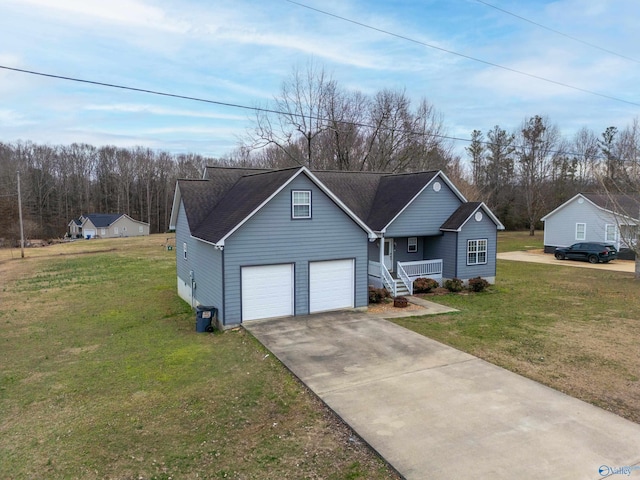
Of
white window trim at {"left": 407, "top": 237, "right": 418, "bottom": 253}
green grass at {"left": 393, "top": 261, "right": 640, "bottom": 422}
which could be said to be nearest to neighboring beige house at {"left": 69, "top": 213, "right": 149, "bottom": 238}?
white window trim at {"left": 407, "top": 237, "right": 418, "bottom": 253}

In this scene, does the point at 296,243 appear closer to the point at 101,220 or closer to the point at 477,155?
the point at 477,155

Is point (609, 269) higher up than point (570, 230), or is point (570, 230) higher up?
point (570, 230)

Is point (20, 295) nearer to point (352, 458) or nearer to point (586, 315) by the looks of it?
point (352, 458)

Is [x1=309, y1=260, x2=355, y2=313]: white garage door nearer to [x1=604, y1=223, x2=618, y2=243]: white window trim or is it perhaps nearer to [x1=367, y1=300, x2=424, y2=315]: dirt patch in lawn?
[x1=367, y1=300, x2=424, y2=315]: dirt patch in lawn

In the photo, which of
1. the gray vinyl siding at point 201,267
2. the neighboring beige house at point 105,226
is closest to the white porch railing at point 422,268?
the gray vinyl siding at point 201,267

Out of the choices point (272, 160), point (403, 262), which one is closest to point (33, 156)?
point (272, 160)

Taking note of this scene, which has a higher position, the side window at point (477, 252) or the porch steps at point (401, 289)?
the side window at point (477, 252)

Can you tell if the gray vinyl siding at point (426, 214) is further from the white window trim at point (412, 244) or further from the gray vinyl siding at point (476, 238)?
the gray vinyl siding at point (476, 238)
